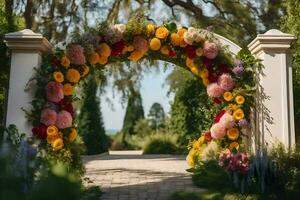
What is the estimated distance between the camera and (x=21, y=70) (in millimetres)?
7500

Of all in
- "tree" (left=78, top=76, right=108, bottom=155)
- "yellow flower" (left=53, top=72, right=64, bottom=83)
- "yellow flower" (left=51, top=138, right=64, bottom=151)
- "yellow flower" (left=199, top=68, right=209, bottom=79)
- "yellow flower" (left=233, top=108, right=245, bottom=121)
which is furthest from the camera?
"tree" (left=78, top=76, right=108, bottom=155)

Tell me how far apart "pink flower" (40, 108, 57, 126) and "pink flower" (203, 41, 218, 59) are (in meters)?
2.75

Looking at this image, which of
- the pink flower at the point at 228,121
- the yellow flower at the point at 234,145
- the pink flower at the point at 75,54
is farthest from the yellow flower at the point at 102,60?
the yellow flower at the point at 234,145

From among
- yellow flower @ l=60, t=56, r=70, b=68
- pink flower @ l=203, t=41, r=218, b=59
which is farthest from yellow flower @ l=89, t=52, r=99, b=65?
pink flower @ l=203, t=41, r=218, b=59

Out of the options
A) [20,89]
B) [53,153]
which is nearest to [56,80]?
[20,89]

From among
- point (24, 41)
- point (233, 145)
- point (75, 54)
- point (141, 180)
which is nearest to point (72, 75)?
point (75, 54)

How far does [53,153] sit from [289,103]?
3.89 m

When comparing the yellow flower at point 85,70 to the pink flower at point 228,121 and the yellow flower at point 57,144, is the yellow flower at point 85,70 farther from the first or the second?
the pink flower at point 228,121

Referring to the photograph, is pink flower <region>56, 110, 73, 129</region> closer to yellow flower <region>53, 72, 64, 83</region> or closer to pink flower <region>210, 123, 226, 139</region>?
yellow flower <region>53, 72, 64, 83</region>

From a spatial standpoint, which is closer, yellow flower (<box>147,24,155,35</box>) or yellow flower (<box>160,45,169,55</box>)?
yellow flower (<box>147,24,155,35</box>)

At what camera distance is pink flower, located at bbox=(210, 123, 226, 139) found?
7.91 meters

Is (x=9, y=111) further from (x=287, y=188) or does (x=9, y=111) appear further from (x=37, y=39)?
(x=287, y=188)

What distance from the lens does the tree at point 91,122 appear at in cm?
1712

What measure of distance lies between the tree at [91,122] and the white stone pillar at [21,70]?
9.36m
